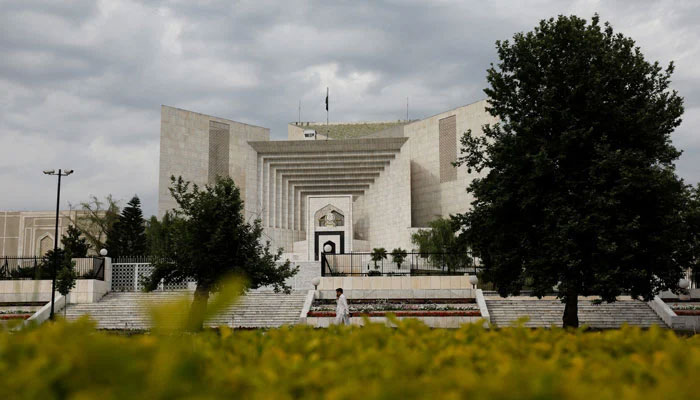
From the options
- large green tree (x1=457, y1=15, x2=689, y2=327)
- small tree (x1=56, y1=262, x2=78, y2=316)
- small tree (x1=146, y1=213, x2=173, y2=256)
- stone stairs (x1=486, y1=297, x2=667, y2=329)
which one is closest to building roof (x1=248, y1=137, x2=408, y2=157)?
small tree (x1=146, y1=213, x2=173, y2=256)

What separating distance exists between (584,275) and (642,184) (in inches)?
100

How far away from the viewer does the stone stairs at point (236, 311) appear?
23109mm

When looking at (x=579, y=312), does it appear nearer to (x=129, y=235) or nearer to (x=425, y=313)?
(x=425, y=313)

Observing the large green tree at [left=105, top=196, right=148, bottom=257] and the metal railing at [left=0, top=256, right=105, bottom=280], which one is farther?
the large green tree at [left=105, top=196, right=148, bottom=257]

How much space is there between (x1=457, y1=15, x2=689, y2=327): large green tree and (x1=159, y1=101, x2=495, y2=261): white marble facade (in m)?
31.3

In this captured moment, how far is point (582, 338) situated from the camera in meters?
4.13

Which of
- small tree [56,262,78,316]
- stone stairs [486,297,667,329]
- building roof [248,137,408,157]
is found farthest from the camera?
building roof [248,137,408,157]

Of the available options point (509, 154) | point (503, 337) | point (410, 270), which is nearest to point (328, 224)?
point (410, 270)

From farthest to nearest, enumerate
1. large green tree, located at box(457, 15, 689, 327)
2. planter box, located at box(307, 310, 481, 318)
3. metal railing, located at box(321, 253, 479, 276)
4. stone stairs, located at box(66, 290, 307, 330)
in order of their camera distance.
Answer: metal railing, located at box(321, 253, 479, 276) → stone stairs, located at box(66, 290, 307, 330) → planter box, located at box(307, 310, 481, 318) → large green tree, located at box(457, 15, 689, 327)

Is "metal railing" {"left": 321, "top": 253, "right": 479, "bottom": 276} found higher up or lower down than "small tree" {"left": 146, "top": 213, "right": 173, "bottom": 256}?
lower down

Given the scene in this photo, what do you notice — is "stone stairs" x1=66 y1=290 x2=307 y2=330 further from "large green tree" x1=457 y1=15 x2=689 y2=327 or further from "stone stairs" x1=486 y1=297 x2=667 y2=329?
"large green tree" x1=457 y1=15 x2=689 y2=327

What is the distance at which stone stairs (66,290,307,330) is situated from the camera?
2311 centimetres

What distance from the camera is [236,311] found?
80.2ft

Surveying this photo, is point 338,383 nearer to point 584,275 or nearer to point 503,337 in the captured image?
point 503,337
